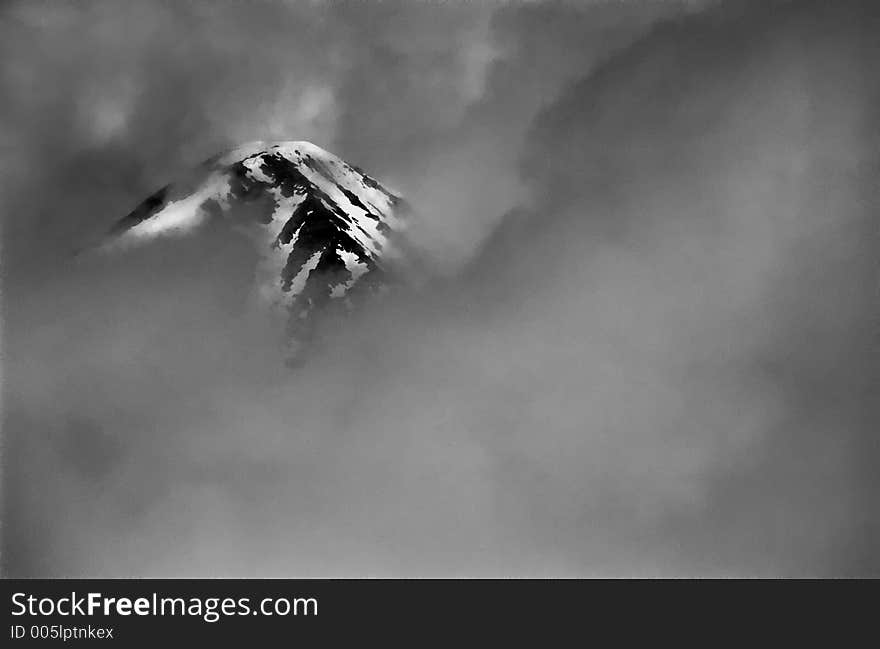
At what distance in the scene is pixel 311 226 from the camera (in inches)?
179

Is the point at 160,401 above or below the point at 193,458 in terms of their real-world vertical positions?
above

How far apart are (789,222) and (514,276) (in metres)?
1.61

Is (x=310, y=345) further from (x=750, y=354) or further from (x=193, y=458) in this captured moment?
(x=750, y=354)

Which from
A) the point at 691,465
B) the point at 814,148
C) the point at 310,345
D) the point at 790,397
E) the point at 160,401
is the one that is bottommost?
the point at 691,465

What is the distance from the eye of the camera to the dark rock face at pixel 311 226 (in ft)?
13.8

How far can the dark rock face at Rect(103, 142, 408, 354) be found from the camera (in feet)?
13.8

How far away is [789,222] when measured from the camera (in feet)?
13.3

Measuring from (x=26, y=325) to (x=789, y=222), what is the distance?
441 centimetres
